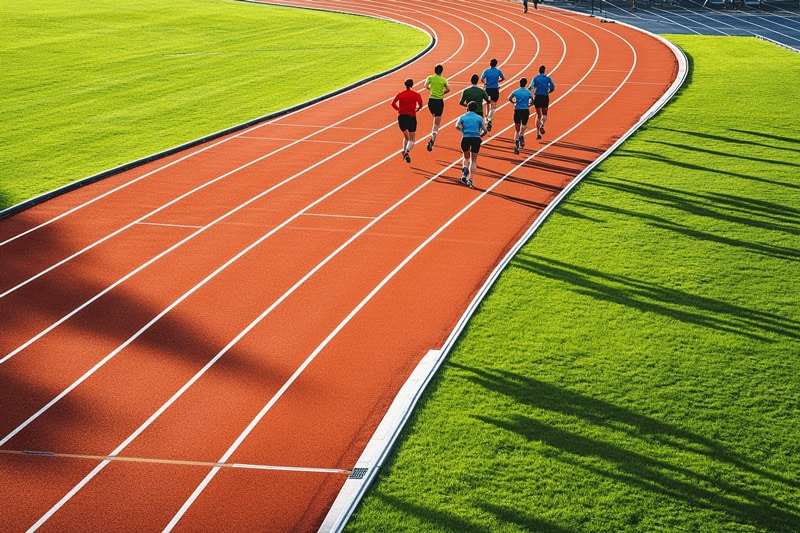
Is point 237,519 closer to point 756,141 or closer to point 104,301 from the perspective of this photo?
point 104,301

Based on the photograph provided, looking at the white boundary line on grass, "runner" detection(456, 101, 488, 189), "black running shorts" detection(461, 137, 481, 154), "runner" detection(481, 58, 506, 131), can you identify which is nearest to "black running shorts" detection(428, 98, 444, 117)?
"runner" detection(481, 58, 506, 131)

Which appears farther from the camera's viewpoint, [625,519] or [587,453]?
[587,453]

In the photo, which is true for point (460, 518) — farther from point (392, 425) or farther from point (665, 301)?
point (665, 301)

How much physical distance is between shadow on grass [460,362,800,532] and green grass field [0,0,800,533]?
2 cm

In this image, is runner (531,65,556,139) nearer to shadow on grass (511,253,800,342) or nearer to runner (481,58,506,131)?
runner (481,58,506,131)

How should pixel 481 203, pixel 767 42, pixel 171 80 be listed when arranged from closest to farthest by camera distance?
pixel 481 203 → pixel 171 80 → pixel 767 42

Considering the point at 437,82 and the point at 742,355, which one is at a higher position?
the point at 437,82

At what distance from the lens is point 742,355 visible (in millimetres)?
8828

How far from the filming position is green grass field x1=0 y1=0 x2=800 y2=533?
6.58 meters

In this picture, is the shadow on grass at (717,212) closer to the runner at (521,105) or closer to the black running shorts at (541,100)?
the runner at (521,105)

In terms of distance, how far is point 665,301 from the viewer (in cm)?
1018

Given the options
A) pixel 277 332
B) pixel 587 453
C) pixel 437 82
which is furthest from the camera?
pixel 437 82

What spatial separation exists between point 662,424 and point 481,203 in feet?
22.8

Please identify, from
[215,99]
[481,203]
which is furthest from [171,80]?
[481,203]
